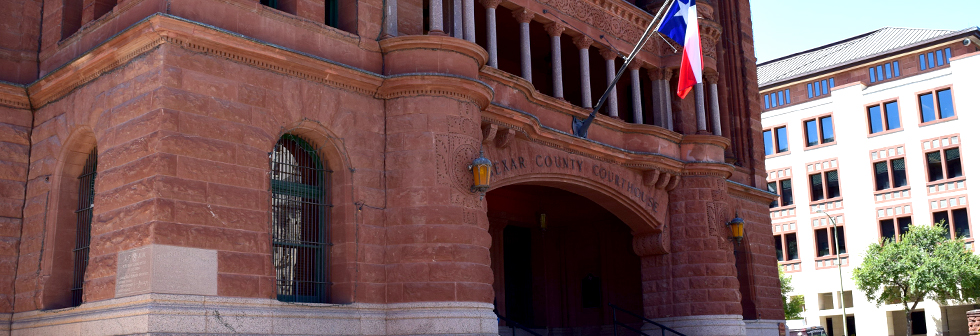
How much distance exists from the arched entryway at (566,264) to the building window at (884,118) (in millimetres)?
36222

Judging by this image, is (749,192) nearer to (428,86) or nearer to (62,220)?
(428,86)

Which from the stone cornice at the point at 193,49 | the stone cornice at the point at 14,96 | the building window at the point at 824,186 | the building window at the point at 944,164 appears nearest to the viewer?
the stone cornice at the point at 193,49

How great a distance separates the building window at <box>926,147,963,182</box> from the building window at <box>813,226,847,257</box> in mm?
6397

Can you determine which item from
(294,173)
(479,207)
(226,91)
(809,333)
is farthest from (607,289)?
(809,333)

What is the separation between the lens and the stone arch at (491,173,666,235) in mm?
18123

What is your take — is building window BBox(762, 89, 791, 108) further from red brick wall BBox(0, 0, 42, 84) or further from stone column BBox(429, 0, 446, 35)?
red brick wall BBox(0, 0, 42, 84)

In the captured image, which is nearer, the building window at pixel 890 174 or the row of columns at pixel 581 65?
the row of columns at pixel 581 65

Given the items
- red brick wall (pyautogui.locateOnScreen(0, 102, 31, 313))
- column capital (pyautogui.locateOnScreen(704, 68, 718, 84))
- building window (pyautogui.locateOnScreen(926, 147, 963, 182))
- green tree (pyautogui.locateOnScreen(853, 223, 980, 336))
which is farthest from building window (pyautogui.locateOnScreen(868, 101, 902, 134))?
red brick wall (pyautogui.locateOnScreen(0, 102, 31, 313))

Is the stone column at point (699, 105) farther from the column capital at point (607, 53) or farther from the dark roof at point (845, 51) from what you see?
the dark roof at point (845, 51)

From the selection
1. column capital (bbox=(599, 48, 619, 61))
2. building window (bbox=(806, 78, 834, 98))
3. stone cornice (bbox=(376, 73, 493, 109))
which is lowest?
stone cornice (bbox=(376, 73, 493, 109))

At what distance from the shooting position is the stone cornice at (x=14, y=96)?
46.5 ft

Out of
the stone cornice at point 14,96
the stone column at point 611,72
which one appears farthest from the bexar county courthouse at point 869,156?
the stone cornice at point 14,96

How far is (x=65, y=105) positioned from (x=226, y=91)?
296 centimetres

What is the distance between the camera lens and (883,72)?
5547cm
